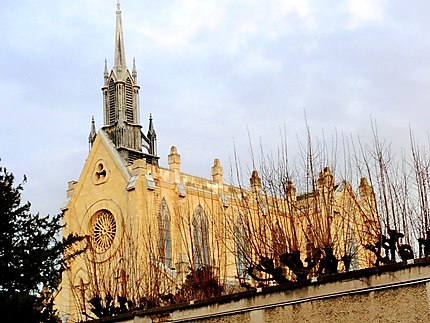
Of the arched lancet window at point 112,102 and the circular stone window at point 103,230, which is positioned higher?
the arched lancet window at point 112,102

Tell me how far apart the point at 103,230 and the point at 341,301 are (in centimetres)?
3463

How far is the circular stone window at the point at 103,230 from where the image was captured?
40688 mm

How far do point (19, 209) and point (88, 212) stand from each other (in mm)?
26427

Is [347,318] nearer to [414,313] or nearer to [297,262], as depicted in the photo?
[414,313]

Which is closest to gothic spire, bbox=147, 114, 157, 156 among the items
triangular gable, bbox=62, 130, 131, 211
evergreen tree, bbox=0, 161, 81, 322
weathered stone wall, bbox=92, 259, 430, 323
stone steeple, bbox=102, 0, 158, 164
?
stone steeple, bbox=102, 0, 158, 164

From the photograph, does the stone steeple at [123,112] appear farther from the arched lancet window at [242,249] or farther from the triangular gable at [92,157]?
the arched lancet window at [242,249]

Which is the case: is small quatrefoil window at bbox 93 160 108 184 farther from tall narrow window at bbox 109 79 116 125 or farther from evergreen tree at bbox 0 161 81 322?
evergreen tree at bbox 0 161 81 322

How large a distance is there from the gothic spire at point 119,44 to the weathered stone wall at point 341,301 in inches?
1560

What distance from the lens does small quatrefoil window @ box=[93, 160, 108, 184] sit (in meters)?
42.6

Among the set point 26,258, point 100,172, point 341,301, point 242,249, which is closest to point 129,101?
point 100,172

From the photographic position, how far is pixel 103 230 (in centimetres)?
4191

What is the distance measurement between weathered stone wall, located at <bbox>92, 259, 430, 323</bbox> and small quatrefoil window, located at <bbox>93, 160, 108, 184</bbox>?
33409 mm

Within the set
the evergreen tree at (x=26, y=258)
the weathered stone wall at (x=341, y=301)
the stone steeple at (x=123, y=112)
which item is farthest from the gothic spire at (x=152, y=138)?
the weathered stone wall at (x=341, y=301)

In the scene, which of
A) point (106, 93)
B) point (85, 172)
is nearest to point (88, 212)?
point (85, 172)
